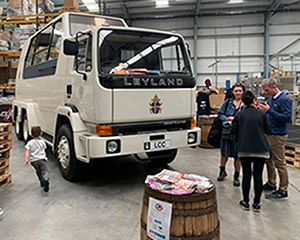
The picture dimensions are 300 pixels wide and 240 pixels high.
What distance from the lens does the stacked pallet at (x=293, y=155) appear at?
208 inches

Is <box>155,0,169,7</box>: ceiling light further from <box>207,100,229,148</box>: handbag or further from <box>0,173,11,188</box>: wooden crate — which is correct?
<box>0,173,11,188</box>: wooden crate

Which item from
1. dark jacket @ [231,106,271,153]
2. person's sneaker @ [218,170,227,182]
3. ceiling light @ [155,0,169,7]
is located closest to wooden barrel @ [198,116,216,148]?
person's sneaker @ [218,170,227,182]

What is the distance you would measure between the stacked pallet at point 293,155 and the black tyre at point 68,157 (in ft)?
12.9

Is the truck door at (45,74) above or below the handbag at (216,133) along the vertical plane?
above

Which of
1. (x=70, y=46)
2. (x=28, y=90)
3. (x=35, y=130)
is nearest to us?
(x=70, y=46)

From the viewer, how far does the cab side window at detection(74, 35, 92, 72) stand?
391cm

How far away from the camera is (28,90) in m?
6.61

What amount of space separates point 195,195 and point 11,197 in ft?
9.87

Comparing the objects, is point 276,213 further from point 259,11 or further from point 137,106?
point 259,11

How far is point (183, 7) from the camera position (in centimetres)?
1820


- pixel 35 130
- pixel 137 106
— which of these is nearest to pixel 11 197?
pixel 35 130

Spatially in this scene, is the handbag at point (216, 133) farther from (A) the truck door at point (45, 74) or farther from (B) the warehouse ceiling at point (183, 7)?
(B) the warehouse ceiling at point (183, 7)

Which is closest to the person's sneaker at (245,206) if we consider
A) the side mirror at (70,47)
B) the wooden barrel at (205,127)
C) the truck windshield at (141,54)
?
the truck windshield at (141,54)

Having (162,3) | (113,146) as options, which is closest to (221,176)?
(113,146)
